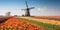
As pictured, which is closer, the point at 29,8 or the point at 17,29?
the point at 17,29

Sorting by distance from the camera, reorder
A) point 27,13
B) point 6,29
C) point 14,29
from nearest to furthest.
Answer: point 14,29 → point 6,29 → point 27,13

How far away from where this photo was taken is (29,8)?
50469 mm

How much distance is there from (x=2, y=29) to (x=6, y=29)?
0.79 m

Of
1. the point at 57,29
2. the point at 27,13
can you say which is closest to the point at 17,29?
the point at 57,29

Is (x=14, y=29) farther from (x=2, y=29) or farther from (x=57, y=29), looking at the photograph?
(x=57, y=29)

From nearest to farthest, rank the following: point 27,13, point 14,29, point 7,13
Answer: point 14,29
point 27,13
point 7,13

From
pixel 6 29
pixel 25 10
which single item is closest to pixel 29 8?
pixel 25 10

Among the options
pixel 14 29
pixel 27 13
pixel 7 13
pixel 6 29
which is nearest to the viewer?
pixel 14 29

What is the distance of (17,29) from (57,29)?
3142 millimetres

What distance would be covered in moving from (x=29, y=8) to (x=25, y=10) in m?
1.46

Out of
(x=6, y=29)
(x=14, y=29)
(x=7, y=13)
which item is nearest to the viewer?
(x=14, y=29)

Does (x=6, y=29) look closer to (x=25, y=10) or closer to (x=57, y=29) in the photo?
(x=57, y=29)

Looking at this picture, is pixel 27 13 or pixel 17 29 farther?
pixel 27 13

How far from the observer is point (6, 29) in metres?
12.6
